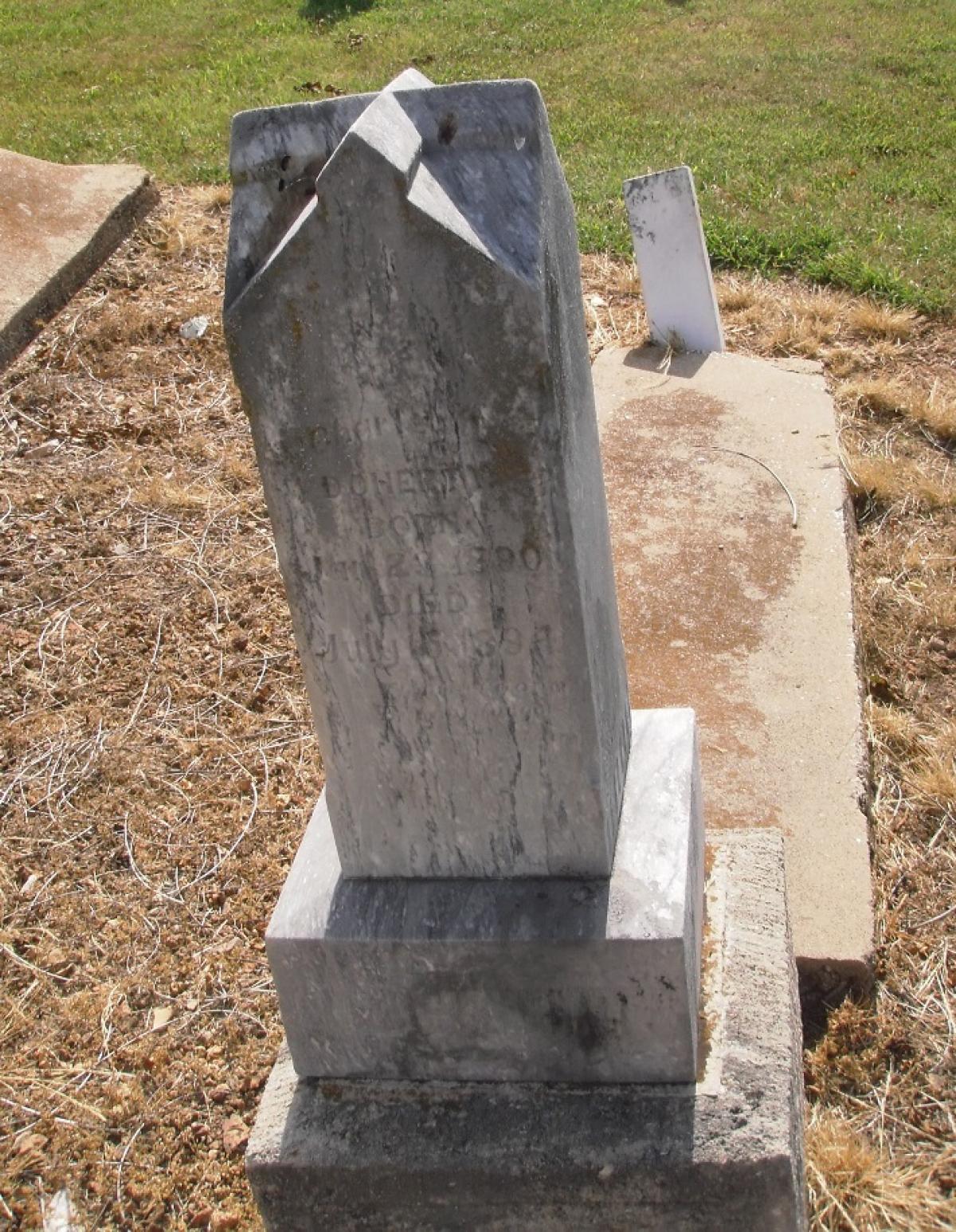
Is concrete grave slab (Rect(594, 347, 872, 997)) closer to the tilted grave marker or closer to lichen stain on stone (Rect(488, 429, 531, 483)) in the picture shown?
the tilted grave marker

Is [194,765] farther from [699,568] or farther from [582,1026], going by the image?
[582,1026]

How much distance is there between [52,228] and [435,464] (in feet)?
16.2

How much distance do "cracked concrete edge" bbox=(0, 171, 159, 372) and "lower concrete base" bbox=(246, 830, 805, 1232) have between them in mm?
4029

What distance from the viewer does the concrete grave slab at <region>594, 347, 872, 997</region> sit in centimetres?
279

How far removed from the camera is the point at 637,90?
8203 millimetres

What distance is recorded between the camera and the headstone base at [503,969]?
1973 millimetres

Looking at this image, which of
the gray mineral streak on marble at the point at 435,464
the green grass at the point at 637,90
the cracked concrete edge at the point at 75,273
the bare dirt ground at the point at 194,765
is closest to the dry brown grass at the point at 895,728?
the bare dirt ground at the point at 194,765

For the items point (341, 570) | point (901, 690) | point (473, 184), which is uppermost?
point (473, 184)

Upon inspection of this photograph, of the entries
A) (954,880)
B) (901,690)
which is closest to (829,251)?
(901,690)

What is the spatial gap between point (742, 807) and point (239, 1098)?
1.21 metres

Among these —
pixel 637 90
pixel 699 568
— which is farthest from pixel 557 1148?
pixel 637 90

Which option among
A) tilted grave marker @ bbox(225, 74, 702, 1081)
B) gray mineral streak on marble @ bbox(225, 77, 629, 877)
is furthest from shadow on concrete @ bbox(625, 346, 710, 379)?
gray mineral streak on marble @ bbox(225, 77, 629, 877)

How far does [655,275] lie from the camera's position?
497 centimetres

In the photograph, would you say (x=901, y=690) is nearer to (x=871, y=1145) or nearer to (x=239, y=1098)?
(x=871, y=1145)
